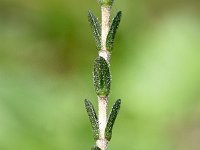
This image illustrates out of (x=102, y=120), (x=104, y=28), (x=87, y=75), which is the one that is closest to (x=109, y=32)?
(x=104, y=28)

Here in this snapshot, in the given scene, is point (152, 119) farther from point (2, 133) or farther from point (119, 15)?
point (119, 15)

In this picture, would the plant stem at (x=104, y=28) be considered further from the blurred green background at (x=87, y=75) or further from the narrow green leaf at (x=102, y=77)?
the blurred green background at (x=87, y=75)

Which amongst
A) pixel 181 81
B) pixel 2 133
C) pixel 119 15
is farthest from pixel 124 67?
pixel 119 15

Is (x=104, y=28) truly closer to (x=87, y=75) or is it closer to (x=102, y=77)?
(x=102, y=77)

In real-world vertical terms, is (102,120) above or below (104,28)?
below

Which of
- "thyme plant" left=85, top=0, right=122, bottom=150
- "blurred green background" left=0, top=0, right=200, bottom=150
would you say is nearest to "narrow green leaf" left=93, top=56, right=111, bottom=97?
"thyme plant" left=85, top=0, right=122, bottom=150

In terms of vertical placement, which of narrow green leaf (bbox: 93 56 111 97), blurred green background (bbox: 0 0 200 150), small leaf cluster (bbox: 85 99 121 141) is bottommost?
blurred green background (bbox: 0 0 200 150)

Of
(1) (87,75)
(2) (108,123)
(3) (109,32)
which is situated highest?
(3) (109,32)

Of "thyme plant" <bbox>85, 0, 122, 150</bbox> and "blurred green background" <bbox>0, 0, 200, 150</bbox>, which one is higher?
"thyme plant" <bbox>85, 0, 122, 150</bbox>

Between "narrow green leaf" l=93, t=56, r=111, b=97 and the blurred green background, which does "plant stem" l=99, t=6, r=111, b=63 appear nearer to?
"narrow green leaf" l=93, t=56, r=111, b=97
